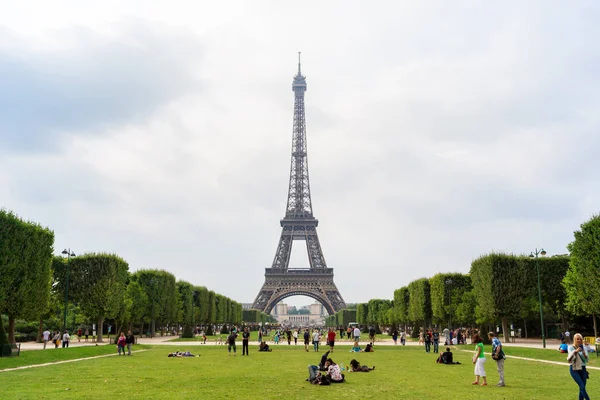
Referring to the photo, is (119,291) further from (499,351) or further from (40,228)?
(499,351)

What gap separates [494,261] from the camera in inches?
2215

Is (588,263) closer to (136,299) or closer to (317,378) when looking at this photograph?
(317,378)

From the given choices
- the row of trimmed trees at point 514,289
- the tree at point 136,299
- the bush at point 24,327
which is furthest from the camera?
the bush at point 24,327

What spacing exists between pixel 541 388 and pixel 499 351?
1.89 meters

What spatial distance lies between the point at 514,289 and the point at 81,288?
142ft

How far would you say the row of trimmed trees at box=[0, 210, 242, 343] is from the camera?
3759 centimetres

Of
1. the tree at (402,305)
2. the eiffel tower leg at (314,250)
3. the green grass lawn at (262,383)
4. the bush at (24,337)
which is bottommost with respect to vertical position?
the bush at (24,337)

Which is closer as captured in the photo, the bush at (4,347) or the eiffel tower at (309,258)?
the bush at (4,347)

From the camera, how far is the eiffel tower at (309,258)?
128 metres

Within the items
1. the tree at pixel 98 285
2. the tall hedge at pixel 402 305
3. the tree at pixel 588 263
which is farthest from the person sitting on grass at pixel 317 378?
the tall hedge at pixel 402 305

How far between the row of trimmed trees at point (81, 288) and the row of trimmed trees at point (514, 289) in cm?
3210

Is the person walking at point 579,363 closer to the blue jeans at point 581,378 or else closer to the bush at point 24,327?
the blue jeans at point 581,378

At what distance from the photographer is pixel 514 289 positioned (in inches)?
2183

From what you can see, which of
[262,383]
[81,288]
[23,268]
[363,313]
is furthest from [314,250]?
[262,383]
